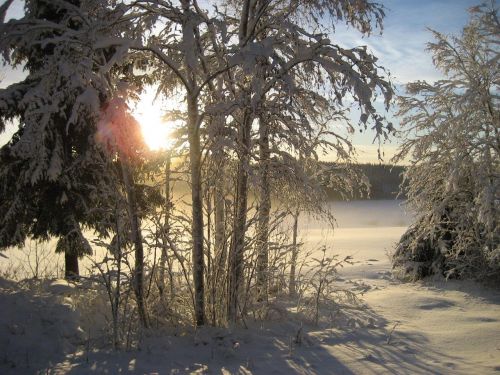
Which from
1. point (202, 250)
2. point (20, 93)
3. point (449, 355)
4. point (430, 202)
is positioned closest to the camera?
point (449, 355)

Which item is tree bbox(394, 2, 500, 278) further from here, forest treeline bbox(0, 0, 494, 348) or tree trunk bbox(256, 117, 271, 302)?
tree trunk bbox(256, 117, 271, 302)

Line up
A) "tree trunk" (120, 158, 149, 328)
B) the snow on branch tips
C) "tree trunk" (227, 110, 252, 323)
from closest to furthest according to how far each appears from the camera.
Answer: the snow on branch tips < "tree trunk" (120, 158, 149, 328) < "tree trunk" (227, 110, 252, 323)

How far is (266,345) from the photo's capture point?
5137 millimetres

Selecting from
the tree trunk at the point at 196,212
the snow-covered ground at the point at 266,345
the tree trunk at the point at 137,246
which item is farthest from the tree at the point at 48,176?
the tree trunk at the point at 196,212

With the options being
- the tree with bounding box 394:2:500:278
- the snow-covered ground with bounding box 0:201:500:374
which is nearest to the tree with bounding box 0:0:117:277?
the snow-covered ground with bounding box 0:201:500:374

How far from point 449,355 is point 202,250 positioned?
9.99ft

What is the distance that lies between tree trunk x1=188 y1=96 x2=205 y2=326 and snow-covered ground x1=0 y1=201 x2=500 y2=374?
1.21ft

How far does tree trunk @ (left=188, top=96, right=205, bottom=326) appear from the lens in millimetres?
5449

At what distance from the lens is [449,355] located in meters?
4.86

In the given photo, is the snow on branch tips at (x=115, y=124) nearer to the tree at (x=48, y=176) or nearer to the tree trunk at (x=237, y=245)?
the tree trunk at (x=237, y=245)

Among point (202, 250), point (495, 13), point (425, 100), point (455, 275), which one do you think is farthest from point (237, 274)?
point (495, 13)

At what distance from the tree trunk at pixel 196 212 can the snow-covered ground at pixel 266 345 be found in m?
0.37

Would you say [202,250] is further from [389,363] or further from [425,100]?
[425,100]

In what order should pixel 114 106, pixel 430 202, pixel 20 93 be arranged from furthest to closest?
pixel 430 202, pixel 20 93, pixel 114 106
